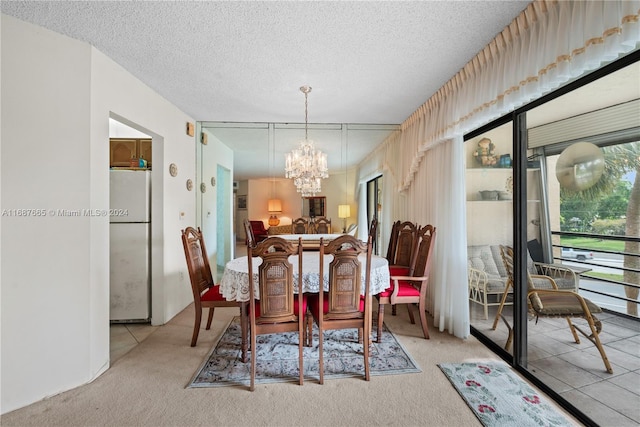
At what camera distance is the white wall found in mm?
1820

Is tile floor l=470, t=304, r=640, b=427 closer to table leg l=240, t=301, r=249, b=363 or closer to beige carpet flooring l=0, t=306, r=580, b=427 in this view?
beige carpet flooring l=0, t=306, r=580, b=427

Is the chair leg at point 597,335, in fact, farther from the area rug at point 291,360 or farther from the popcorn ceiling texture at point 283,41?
the popcorn ceiling texture at point 283,41

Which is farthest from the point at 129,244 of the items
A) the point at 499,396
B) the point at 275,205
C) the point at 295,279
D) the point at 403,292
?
the point at 499,396

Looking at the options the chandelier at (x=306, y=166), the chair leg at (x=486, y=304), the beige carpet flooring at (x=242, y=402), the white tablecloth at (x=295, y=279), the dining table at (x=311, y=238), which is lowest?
the beige carpet flooring at (x=242, y=402)

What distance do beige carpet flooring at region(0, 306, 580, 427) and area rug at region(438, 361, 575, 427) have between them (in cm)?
8

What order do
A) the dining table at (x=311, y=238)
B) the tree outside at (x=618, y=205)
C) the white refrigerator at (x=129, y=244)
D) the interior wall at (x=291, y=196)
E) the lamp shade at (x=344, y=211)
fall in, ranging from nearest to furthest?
the tree outside at (x=618, y=205), the white refrigerator at (x=129, y=244), the dining table at (x=311, y=238), the interior wall at (x=291, y=196), the lamp shade at (x=344, y=211)

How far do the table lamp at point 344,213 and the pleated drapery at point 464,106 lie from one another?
0.46 metres

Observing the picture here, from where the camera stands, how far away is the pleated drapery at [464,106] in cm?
143

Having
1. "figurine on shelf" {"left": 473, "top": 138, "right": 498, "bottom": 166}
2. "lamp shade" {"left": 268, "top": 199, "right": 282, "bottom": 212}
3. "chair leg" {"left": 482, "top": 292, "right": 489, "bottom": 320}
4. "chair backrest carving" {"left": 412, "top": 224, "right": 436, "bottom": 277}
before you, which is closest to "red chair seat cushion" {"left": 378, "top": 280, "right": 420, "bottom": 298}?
"chair backrest carving" {"left": 412, "top": 224, "right": 436, "bottom": 277}

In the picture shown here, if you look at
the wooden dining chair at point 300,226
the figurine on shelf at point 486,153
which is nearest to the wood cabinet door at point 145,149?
the wooden dining chair at point 300,226

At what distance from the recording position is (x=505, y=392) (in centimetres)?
191

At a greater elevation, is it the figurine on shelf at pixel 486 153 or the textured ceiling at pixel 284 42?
the textured ceiling at pixel 284 42

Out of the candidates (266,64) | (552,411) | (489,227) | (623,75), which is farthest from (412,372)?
(266,64)

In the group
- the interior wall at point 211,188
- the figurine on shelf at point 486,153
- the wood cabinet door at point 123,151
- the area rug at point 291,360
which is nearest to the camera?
the area rug at point 291,360
